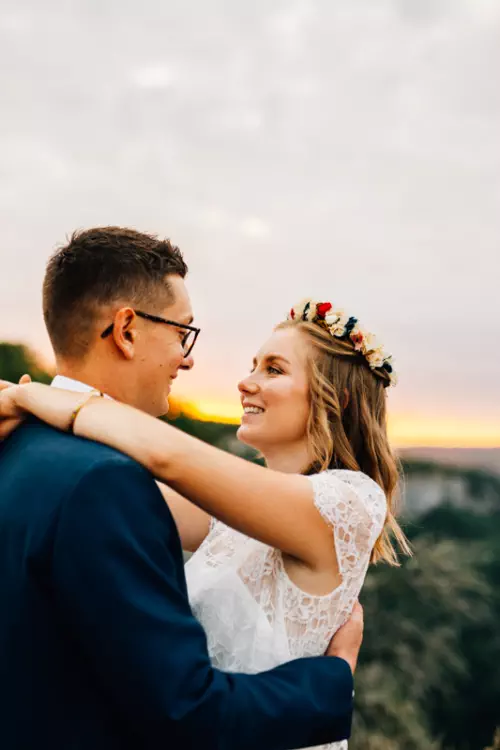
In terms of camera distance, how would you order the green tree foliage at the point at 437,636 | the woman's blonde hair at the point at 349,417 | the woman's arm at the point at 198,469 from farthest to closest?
1. the green tree foliage at the point at 437,636
2. the woman's blonde hair at the point at 349,417
3. the woman's arm at the point at 198,469

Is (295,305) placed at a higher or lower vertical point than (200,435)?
higher

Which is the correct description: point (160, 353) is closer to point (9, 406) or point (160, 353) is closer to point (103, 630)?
point (9, 406)

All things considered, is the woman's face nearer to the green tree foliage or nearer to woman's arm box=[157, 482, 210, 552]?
woman's arm box=[157, 482, 210, 552]

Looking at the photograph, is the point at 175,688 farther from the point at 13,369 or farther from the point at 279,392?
the point at 13,369

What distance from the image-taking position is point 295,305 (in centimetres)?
408

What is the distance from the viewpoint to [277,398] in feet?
12.1

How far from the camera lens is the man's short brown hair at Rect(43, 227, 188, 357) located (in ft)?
10.3

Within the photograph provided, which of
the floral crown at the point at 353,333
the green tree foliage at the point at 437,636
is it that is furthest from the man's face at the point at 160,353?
the green tree foliage at the point at 437,636

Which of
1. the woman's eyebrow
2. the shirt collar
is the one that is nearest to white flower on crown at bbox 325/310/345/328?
the woman's eyebrow

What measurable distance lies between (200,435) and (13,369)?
349cm

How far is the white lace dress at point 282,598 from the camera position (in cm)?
300

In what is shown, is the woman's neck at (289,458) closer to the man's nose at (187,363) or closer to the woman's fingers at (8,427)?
the man's nose at (187,363)

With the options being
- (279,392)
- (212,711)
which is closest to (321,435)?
(279,392)

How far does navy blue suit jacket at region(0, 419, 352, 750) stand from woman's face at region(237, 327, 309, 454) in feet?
4.06
